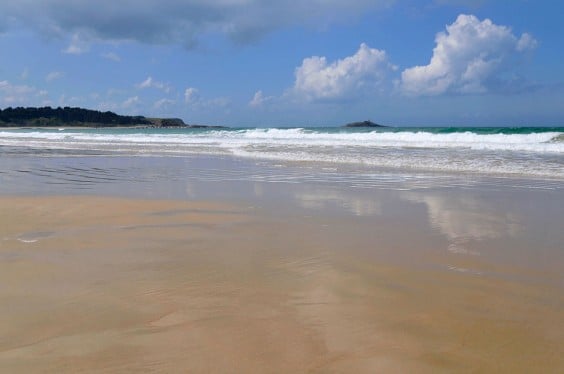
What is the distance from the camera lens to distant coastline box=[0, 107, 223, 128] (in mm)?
95500

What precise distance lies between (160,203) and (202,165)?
6.39 m

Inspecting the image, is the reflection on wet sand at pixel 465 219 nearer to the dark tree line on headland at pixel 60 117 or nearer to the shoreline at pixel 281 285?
the shoreline at pixel 281 285

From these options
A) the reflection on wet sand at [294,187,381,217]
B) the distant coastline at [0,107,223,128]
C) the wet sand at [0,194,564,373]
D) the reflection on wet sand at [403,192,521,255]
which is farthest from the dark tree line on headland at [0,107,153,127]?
the wet sand at [0,194,564,373]

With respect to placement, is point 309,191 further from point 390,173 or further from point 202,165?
point 202,165

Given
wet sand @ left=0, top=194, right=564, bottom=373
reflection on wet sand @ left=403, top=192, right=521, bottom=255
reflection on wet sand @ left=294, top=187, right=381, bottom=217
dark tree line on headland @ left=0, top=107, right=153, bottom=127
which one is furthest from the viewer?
dark tree line on headland @ left=0, top=107, right=153, bottom=127

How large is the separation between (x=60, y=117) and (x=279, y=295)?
112 metres

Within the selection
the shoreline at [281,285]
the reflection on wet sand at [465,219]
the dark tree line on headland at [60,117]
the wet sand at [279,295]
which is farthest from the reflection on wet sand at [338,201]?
the dark tree line on headland at [60,117]

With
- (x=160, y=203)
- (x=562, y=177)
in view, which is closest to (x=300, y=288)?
(x=160, y=203)

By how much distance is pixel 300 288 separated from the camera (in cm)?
332

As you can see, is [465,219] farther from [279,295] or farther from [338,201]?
[279,295]

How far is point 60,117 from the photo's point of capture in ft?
338

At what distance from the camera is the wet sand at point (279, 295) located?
2.37 metres

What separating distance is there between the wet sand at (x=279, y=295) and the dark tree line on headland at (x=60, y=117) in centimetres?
10050

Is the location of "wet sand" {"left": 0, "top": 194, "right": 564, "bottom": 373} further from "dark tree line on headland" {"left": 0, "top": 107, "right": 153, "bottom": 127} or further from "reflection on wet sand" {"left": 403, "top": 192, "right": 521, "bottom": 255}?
"dark tree line on headland" {"left": 0, "top": 107, "right": 153, "bottom": 127}
